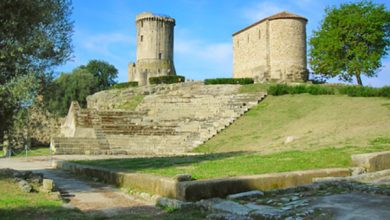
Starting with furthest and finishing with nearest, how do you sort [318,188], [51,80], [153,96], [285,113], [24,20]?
[153,96]
[285,113]
[51,80]
[24,20]
[318,188]

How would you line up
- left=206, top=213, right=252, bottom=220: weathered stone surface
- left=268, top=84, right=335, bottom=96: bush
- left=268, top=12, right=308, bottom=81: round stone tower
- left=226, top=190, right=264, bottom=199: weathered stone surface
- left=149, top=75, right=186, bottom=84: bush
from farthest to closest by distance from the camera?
left=268, top=12, right=308, bottom=81: round stone tower
left=149, top=75, right=186, bottom=84: bush
left=268, top=84, right=335, bottom=96: bush
left=226, top=190, right=264, bottom=199: weathered stone surface
left=206, top=213, right=252, bottom=220: weathered stone surface

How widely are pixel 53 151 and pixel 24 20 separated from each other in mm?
12610

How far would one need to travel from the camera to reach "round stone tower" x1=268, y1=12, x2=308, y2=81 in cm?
4309

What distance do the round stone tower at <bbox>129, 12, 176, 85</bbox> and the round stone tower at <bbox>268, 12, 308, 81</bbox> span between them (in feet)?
65.8

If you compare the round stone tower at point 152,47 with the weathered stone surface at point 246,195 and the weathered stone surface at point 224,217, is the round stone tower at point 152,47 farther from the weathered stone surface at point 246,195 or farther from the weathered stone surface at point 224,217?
the weathered stone surface at point 224,217

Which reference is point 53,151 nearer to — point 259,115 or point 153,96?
point 259,115

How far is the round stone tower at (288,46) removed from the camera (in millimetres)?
43094

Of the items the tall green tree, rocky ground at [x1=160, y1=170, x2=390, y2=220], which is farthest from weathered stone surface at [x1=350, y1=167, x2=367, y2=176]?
the tall green tree

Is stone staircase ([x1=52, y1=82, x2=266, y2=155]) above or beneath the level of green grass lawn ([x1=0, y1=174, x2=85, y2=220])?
above

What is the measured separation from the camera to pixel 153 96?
1344 inches

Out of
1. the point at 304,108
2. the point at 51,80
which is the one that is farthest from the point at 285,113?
the point at 51,80

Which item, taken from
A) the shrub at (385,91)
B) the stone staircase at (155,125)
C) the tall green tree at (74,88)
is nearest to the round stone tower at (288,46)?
the stone staircase at (155,125)

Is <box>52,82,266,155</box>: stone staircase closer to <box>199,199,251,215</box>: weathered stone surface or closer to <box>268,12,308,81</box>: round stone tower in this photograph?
<box>268,12,308,81</box>: round stone tower

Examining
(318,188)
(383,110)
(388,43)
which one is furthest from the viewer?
(388,43)
